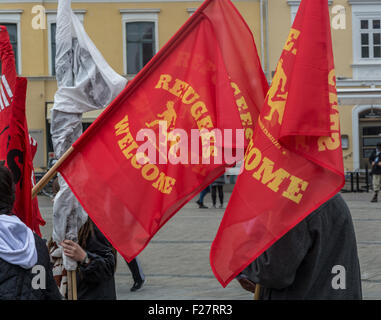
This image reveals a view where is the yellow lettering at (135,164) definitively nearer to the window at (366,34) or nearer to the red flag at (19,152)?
the red flag at (19,152)

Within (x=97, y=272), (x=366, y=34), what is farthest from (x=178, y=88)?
(x=366, y=34)

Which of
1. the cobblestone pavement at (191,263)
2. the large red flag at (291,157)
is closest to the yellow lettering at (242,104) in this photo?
the large red flag at (291,157)

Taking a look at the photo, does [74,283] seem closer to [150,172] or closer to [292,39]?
[150,172]

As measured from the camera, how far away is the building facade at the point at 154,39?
88.5 ft

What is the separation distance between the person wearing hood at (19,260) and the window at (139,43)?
24.9 metres

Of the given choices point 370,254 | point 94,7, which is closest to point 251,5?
point 94,7

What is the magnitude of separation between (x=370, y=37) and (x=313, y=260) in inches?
995

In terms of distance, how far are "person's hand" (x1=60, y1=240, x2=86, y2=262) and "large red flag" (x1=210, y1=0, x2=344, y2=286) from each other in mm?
961

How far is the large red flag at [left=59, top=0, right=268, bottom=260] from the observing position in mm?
3514

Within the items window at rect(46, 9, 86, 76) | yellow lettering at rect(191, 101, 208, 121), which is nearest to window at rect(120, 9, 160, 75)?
window at rect(46, 9, 86, 76)

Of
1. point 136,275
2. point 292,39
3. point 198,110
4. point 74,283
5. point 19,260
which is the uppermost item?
point 292,39

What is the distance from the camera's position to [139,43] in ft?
91.4

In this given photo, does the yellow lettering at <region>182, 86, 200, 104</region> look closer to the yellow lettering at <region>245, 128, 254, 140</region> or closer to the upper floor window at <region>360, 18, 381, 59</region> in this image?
the yellow lettering at <region>245, 128, 254, 140</region>

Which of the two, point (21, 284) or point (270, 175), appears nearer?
point (21, 284)
